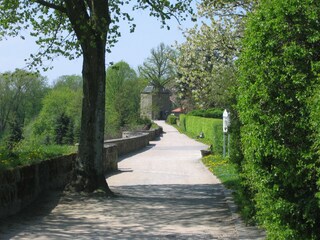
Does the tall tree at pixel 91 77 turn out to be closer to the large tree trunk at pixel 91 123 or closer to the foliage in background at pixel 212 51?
the large tree trunk at pixel 91 123

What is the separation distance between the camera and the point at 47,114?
97.0 m

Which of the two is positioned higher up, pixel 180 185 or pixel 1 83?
pixel 1 83

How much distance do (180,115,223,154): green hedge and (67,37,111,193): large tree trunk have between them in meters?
16.0

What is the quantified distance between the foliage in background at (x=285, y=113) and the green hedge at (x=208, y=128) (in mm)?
22668

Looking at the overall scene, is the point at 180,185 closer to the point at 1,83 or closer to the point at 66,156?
the point at 66,156

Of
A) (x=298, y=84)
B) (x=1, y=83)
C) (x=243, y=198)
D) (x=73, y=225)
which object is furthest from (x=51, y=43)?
(x=1, y=83)

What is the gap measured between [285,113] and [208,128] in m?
43.7

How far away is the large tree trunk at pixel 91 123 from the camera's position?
43.2 feet

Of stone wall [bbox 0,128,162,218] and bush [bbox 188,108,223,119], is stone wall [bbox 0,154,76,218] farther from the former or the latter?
bush [bbox 188,108,223,119]

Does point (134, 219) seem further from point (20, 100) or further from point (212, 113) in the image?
point (20, 100)

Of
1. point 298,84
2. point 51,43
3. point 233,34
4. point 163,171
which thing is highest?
point 233,34

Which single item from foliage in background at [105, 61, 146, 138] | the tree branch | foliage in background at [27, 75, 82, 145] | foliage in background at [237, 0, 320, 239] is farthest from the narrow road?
foliage in background at [27, 75, 82, 145]

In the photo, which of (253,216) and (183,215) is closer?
(253,216)

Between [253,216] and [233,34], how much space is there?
20024 millimetres
